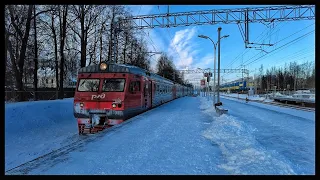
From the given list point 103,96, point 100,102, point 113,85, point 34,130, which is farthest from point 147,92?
point 34,130

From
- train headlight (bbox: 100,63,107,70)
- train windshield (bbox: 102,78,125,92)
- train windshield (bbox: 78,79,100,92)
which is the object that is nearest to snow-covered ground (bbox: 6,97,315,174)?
train windshield (bbox: 102,78,125,92)

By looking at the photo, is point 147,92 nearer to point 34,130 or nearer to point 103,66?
point 103,66

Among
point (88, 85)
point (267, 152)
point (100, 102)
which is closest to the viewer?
point (267, 152)

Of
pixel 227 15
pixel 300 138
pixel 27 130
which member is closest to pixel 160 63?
pixel 227 15

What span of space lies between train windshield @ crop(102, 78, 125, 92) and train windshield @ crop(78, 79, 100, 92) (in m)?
0.35

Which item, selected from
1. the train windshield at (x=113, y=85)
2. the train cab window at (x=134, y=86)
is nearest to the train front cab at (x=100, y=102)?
the train windshield at (x=113, y=85)

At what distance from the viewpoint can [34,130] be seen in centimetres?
1252

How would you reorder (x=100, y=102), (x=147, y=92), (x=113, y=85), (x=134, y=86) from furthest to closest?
(x=147, y=92)
(x=134, y=86)
(x=113, y=85)
(x=100, y=102)

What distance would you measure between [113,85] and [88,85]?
1.12 meters

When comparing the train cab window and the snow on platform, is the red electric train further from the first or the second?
the snow on platform

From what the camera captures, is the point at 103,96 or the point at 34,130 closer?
the point at 103,96

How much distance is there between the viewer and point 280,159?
4.52 meters

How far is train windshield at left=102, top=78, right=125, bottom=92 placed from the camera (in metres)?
9.88

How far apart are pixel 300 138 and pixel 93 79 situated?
26.6 feet
